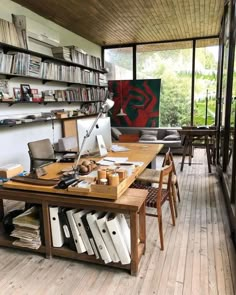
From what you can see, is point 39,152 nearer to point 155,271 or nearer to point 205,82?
point 155,271

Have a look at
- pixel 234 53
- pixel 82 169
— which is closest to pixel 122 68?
pixel 234 53

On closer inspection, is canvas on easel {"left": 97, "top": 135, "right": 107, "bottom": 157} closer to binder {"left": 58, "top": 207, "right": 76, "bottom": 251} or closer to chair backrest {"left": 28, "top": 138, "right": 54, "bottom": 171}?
chair backrest {"left": 28, "top": 138, "right": 54, "bottom": 171}

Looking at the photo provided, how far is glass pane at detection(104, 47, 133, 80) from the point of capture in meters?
6.98

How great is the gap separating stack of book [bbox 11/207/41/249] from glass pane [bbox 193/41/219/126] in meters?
5.10

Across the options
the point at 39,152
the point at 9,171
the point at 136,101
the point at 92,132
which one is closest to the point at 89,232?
the point at 9,171

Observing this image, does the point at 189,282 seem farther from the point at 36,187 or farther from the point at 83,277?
the point at 36,187

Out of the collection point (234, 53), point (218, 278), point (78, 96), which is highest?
point (234, 53)

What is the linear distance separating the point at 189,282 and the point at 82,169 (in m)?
1.23

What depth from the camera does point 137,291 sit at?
5.85 ft

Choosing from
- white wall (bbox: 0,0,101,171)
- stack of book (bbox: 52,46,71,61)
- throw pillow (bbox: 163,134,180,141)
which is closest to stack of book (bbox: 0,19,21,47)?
white wall (bbox: 0,0,101,171)

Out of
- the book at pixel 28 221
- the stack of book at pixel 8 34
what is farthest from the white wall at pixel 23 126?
the book at pixel 28 221

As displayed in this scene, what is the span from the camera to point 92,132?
2740mm

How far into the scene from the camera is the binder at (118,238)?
1859 millimetres

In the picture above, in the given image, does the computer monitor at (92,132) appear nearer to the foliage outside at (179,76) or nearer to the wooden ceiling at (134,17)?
the wooden ceiling at (134,17)
